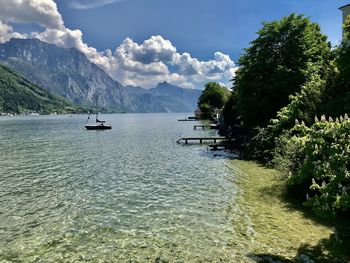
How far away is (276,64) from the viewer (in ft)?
162

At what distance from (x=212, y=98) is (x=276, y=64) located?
123m

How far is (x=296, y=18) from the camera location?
162ft

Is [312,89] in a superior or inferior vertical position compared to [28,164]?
superior

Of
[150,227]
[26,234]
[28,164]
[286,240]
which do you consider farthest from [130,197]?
[28,164]

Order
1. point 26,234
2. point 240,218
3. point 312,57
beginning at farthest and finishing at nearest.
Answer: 1. point 312,57
2. point 240,218
3. point 26,234

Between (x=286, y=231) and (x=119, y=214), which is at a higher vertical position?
(x=286, y=231)

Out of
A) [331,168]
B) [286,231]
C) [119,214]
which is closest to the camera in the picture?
[331,168]

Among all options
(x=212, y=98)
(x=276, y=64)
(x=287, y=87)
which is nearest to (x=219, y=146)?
(x=287, y=87)

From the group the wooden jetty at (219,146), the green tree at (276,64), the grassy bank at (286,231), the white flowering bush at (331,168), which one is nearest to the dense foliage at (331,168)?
the white flowering bush at (331,168)

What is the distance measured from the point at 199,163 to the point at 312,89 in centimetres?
1564

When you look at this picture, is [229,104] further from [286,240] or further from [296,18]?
[286,240]

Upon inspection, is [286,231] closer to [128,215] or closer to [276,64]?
[128,215]

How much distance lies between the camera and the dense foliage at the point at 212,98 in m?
169

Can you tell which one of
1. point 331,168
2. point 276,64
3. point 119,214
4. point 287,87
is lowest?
point 119,214
